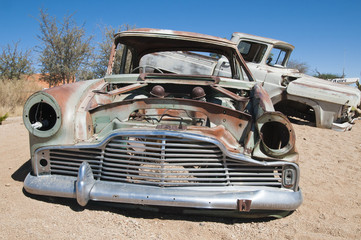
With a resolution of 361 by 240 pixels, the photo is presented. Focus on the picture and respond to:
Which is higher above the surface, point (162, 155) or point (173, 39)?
point (173, 39)

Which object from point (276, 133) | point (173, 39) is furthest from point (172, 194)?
point (173, 39)

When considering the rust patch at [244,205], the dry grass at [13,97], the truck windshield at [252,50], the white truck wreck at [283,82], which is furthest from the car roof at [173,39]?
the dry grass at [13,97]

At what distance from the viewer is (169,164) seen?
6.61 feet

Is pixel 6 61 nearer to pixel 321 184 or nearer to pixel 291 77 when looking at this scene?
pixel 291 77

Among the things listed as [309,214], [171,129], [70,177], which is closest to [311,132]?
[309,214]

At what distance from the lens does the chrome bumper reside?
73.9 inches

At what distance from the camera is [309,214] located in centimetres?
242

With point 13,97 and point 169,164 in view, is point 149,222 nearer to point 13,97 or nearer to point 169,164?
point 169,164

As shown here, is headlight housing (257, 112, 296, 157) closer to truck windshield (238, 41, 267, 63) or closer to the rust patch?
the rust patch

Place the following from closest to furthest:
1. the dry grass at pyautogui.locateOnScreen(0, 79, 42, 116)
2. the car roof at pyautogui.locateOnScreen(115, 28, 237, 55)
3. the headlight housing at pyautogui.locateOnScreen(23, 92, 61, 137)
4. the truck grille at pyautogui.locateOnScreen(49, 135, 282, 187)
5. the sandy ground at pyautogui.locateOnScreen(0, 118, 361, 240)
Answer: the sandy ground at pyautogui.locateOnScreen(0, 118, 361, 240) → the truck grille at pyautogui.locateOnScreen(49, 135, 282, 187) → the headlight housing at pyautogui.locateOnScreen(23, 92, 61, 137) → the car roof at pyautogui.locateOnScreen(115, 28, 237, 55) → the dry grass at pyautogui.locateOnScreen(0, 79, 42, 116)

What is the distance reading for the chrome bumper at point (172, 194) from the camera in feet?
6.16

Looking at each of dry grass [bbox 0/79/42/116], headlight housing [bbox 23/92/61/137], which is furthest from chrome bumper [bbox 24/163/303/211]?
dry grass [bbox 0/79/42/116]

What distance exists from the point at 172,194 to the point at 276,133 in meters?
0.98

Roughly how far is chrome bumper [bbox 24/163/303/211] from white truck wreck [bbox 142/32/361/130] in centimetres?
501
